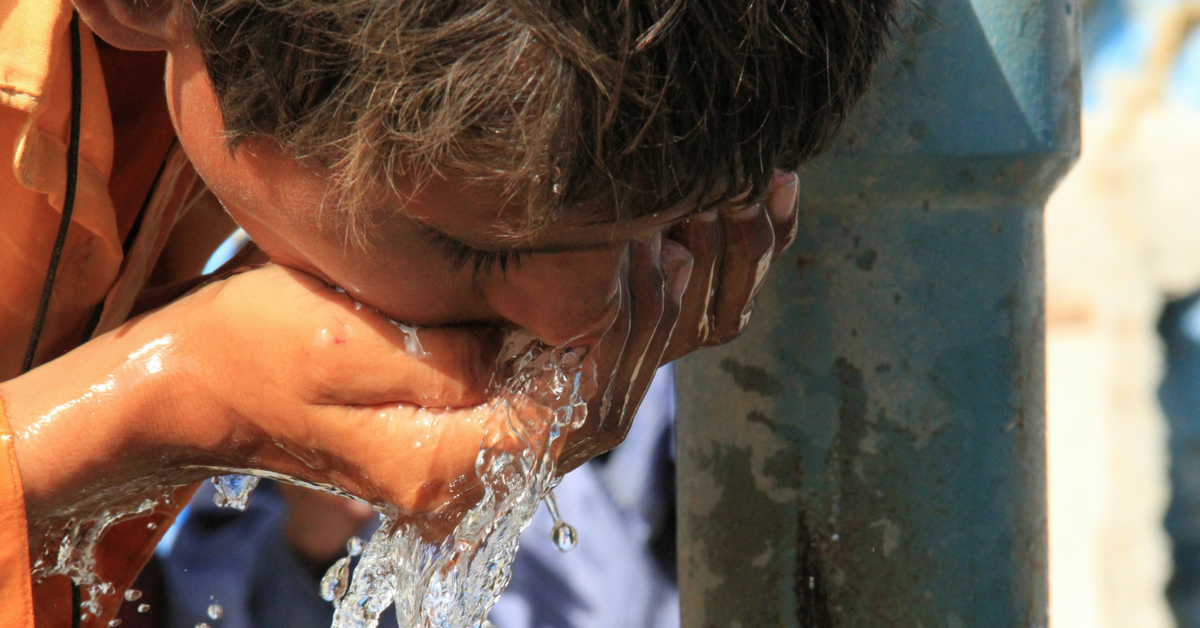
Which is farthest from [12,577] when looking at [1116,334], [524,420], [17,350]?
[1116,334]

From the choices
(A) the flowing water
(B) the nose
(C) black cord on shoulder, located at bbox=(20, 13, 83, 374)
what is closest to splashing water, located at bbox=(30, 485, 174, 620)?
(A) the flowing water

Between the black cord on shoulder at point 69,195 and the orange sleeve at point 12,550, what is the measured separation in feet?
0.64

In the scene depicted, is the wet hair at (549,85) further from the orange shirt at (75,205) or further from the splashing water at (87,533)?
the splashing water at (87,533)

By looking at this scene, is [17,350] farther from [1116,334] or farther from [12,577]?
[1116,334]

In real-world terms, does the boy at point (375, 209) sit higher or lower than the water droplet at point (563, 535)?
higher

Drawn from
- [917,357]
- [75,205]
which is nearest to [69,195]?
[75,205]

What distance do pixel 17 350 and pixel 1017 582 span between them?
0.99 metres

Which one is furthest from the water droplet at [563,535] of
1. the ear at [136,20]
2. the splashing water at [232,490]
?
the ear at [136,20]

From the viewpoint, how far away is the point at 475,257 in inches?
32.4

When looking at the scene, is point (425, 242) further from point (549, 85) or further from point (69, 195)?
point (69, 195)

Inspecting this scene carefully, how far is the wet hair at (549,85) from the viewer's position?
0.67m

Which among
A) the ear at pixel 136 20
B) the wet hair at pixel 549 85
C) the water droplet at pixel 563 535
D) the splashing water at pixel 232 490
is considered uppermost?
the ear at pixel 136 20

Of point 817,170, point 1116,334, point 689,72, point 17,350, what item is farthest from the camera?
point 1116,334

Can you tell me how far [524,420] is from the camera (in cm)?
90
